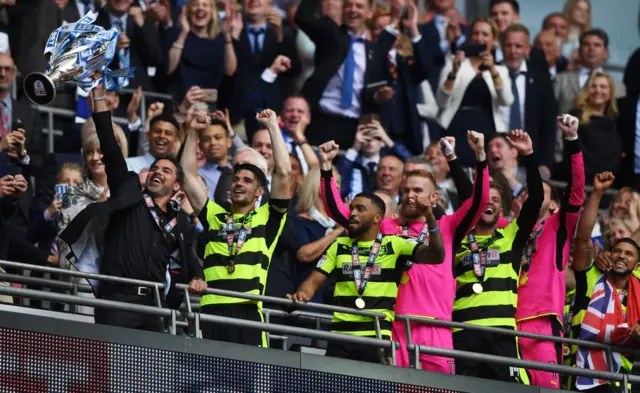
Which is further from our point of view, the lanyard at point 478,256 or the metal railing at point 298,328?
the lanyard at point 478,256

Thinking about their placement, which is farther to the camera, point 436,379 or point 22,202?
point 22,202

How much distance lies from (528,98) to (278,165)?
238 inches

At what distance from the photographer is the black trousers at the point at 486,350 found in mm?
13312

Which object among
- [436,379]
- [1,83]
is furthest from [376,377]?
[1,83]

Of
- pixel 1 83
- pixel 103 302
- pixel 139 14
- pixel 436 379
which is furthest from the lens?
pixel 139 14

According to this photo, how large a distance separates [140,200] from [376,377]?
2.13m

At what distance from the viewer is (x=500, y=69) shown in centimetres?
1841

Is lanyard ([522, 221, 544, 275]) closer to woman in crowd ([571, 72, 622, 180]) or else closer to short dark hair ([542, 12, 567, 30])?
woman in crowd ([571, 72, 622, 180])

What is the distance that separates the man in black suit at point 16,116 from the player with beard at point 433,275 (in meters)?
3.91

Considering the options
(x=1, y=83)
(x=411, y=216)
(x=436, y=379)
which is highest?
(x=1, y=83)

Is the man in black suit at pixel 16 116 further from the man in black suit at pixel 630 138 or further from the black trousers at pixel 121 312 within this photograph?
the man in black suit at pixel 630 138

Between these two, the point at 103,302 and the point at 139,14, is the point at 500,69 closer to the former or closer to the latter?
the point at 139,14

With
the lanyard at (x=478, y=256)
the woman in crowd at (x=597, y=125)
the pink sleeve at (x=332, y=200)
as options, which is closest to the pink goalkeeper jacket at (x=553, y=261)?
the lanyard at (x=478, y=256)

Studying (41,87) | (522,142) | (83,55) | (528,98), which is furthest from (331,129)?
(41,87)
